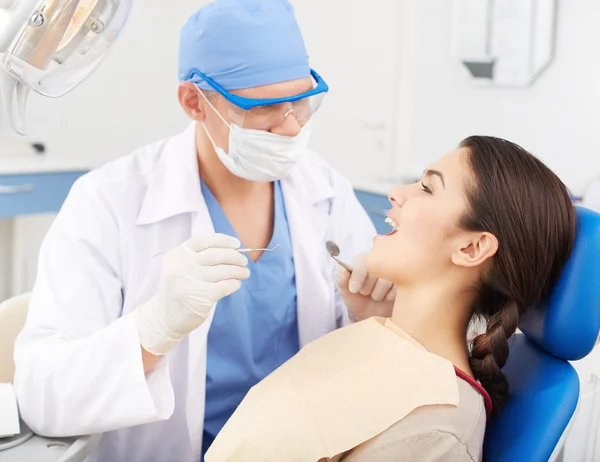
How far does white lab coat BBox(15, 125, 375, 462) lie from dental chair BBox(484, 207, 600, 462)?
0.49m

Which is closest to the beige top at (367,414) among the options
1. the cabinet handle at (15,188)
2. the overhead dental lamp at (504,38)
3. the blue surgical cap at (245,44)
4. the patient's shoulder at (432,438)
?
the patient's shoulder at (432,438)

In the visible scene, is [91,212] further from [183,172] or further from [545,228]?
[545,228]

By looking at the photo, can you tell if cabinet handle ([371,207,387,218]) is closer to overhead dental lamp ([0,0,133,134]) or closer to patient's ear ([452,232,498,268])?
patient's ear ([452,232,498,268])

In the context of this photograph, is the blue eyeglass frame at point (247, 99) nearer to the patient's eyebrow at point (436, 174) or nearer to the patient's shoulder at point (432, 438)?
the patient's eyebrow at point (436, 174)

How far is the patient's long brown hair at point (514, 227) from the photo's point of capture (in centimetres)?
117

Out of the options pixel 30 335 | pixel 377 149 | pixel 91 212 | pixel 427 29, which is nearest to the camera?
pixel 30 335

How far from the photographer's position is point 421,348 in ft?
4.05

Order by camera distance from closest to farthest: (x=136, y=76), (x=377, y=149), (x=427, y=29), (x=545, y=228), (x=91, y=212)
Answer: (x=545, y=228)
(x=91, y=212)
(x=427, y=29)
(x=377, y=149)
(x=136, y=76)

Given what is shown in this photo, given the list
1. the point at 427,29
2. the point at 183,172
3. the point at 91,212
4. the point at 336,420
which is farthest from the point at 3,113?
the point at 427,29

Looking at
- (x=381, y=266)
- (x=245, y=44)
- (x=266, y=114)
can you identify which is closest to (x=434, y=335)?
(x=381, y=266)

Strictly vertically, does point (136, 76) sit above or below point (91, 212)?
below

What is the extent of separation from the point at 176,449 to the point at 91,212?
0.50 m

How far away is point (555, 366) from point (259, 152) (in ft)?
2.26

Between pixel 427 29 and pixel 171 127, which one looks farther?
pixel 171 127
